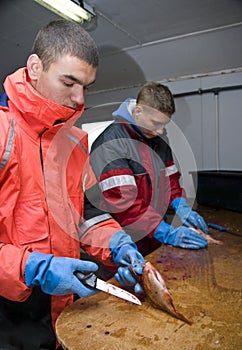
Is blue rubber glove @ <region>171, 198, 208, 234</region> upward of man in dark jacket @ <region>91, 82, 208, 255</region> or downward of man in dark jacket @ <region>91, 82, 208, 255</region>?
downward

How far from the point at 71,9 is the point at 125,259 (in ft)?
6.61

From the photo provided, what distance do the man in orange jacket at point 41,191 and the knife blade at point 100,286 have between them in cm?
2

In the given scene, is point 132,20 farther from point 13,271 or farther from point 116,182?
point 13,271

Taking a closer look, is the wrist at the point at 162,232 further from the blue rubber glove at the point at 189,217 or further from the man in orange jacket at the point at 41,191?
the man in orange jacket at the point at 41,191

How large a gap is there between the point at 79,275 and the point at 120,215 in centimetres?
72

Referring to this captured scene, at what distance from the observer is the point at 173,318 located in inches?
32.6

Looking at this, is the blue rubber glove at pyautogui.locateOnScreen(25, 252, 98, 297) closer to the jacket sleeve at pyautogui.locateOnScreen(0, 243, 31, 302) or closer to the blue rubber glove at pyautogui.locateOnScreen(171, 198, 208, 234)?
the jacket sleeve at pyautogui.locateOnScreen(0, 243, 31, 302)

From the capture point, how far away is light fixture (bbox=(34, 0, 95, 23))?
2.13 meters

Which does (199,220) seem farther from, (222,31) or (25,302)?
(222,31)

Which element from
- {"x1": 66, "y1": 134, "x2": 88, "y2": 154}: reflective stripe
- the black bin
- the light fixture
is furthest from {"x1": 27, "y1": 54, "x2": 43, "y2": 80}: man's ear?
the black bin

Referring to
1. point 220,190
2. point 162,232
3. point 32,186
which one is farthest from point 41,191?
point 220,190

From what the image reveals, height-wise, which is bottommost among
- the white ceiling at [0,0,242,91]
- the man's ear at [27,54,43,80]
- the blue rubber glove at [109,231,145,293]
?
the blue rubber glove at [109,231,145,293]

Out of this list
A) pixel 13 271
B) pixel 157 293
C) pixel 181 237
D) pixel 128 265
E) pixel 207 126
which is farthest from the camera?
pixel 207 126

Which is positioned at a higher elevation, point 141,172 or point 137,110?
point 137,110
